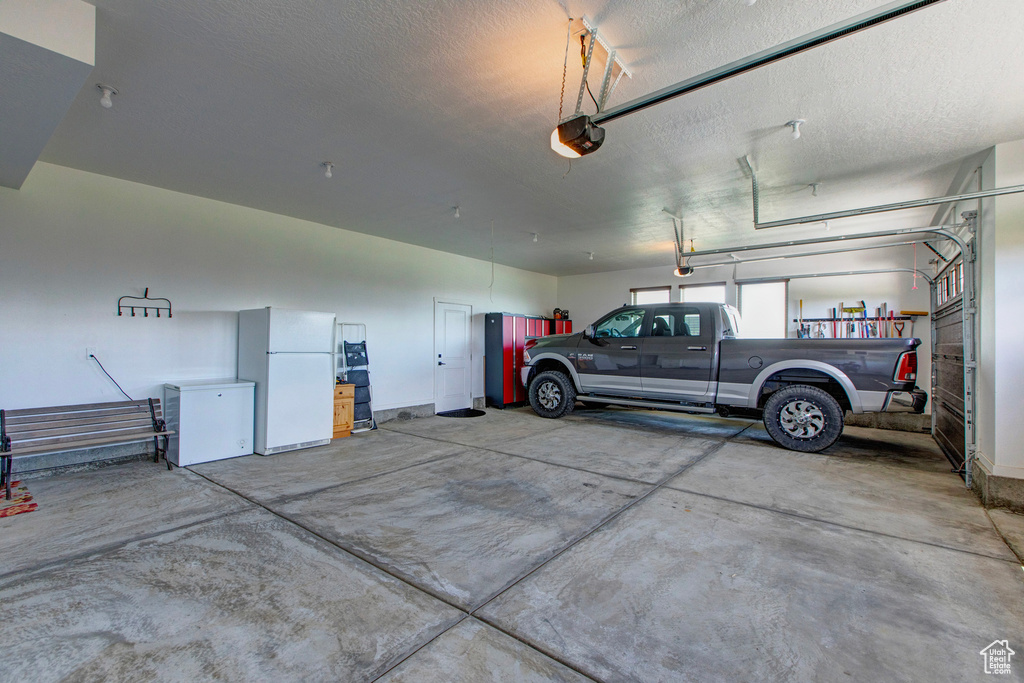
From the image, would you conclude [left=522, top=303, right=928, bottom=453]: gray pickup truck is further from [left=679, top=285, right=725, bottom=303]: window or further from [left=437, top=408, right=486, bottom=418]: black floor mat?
[left=679, top=285, right=725, bottom=303]: window

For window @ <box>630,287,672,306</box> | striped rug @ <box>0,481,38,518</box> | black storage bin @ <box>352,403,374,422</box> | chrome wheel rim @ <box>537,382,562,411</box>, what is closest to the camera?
striped rug @ <box>0,481,38,518</box>

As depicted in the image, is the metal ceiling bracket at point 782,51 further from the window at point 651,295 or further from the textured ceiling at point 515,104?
the window at point 651,295

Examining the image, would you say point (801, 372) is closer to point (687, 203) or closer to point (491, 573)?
point (687, 203)

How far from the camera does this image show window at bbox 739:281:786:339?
771cm

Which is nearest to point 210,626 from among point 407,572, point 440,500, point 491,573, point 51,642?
point 51,642

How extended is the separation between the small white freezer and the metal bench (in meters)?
0.12

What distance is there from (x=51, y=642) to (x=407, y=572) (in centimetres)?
144

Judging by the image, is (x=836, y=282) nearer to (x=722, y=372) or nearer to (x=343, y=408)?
(x=722, y=372)

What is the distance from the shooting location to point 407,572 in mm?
2268

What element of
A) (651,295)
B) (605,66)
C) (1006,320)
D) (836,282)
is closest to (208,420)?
(605,66)

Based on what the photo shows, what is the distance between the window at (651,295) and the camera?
894 centimetres

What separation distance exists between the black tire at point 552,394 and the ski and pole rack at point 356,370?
2.66 m

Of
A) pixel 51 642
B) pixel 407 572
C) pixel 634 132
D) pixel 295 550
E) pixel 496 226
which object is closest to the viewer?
pixel 51 642

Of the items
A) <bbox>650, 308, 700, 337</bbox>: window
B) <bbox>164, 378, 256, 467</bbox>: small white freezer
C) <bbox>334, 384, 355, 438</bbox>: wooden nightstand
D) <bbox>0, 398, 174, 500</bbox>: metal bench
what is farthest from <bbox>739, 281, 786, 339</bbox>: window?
<bbox>0, 398, 174, 500</bbox>: metal bench
